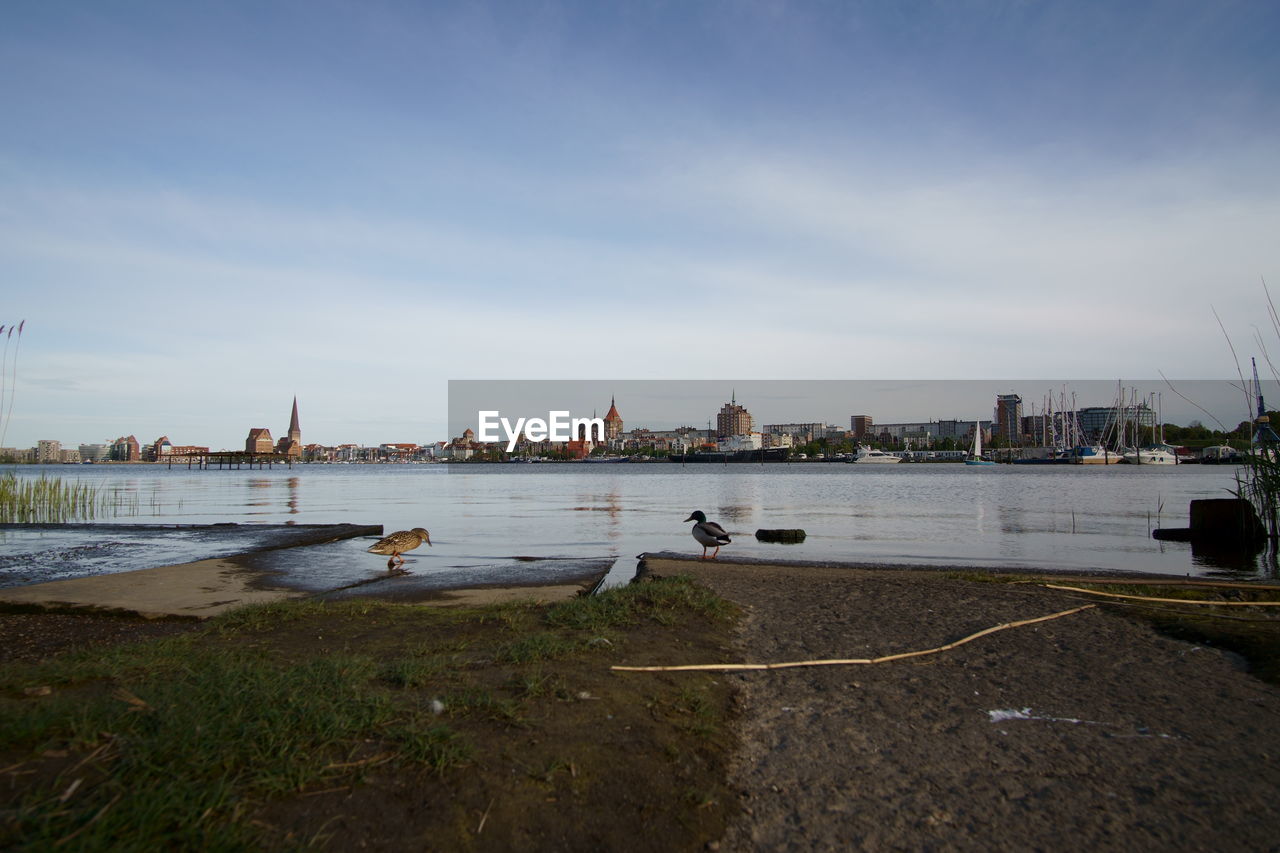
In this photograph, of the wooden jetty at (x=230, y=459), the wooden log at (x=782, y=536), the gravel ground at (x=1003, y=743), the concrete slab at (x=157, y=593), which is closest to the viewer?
the gravel ground at (x=1003, y=743)

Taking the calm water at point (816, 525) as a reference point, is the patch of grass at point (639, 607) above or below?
above

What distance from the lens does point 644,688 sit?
509cm

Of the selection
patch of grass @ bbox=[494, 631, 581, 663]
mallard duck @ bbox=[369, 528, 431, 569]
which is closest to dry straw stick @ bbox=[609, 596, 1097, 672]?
patch of grass @ bbox=[494, 631, 581, 663]

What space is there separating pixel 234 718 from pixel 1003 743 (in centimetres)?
441

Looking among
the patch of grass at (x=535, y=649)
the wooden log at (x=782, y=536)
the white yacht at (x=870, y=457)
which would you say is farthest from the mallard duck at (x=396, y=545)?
the white yacht at (x=870, y=457)

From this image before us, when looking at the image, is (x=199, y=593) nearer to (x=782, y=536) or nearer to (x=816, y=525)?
(x=782, y=536)

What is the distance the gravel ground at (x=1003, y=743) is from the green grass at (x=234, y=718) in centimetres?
87

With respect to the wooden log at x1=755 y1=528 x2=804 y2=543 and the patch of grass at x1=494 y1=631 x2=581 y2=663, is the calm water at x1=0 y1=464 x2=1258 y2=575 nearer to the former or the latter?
the wooden log at x1=755 y1=528 x2=804 y2=543

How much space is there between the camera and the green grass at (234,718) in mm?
2893

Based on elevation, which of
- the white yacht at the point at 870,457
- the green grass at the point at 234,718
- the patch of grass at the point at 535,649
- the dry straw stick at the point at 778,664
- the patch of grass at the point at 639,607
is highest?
the green grass at the point at 234,718

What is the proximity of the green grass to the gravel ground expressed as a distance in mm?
869

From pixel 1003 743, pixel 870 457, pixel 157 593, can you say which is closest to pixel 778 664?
pixel 1003 743

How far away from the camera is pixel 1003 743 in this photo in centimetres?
459

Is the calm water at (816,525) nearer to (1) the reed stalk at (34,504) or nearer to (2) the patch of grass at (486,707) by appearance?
(1) the reed stalk at (34,504)
